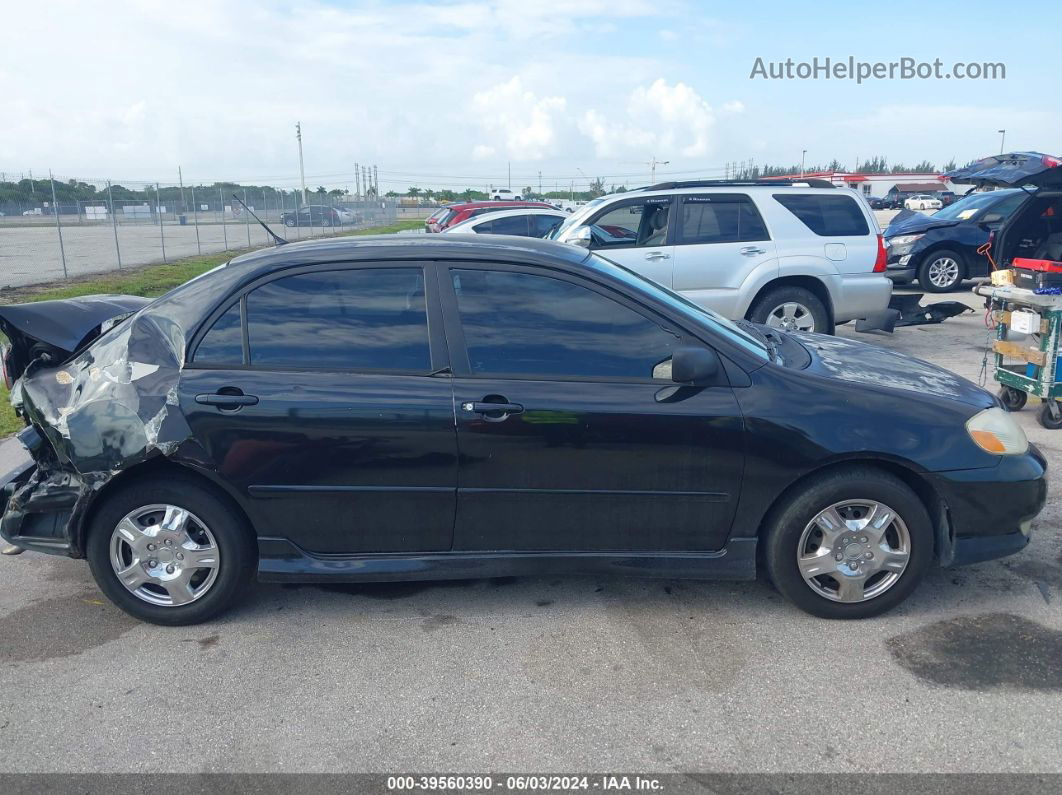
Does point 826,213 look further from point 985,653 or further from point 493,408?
point 493,408

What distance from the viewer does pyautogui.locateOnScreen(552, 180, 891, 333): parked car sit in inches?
346

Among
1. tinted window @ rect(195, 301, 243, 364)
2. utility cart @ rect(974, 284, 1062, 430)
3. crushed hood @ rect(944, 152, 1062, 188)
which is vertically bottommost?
utility cart @ rect(974, 284, 1062, 430)

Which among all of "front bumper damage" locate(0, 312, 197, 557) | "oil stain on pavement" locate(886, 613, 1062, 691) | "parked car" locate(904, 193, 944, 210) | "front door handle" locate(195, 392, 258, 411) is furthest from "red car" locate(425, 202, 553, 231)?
"parked car" locate(904, 193, 944, 210)

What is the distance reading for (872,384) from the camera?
3818mm

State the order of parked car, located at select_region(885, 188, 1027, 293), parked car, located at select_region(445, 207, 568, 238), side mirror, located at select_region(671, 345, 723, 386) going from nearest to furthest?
1. side mirror, located at select_region(671, 345, 723, 386)
2. parked car, located at select_region(885, 188, 1027, 293)
3. parked car, located at select_region(445, 207, 568, 238)

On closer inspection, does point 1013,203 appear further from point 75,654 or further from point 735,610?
point 75,654

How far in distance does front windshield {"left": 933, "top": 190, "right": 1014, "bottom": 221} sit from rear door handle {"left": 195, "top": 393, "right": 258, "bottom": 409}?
13.2 m

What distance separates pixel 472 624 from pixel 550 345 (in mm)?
1303

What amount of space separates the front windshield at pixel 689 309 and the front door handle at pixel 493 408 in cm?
79

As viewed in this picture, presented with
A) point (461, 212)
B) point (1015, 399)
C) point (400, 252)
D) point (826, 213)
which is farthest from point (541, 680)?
point (461, 212)

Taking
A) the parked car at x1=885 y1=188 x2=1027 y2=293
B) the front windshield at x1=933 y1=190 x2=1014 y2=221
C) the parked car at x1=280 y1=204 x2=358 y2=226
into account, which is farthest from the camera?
the parked car at x1=280 y1=204 x2=358 y2=226

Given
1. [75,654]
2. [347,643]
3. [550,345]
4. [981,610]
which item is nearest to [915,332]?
[981,610]

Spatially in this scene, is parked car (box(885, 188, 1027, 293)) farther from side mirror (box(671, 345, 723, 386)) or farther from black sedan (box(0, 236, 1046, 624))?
side mirror (box(671, 345, 723, 386))

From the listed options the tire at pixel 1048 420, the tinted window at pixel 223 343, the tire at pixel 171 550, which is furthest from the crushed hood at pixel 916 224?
the tire at pixel 171 550
